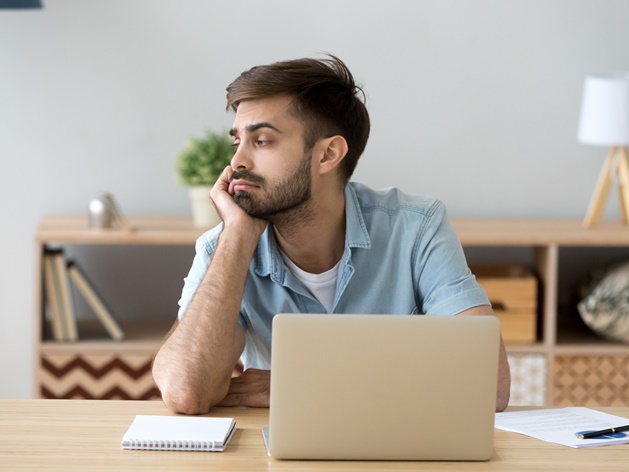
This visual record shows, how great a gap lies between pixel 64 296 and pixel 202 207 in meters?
0.49

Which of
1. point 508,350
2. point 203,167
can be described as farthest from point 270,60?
point 508,350

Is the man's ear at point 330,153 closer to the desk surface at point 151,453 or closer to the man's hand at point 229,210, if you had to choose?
the man's hand at point 229,210

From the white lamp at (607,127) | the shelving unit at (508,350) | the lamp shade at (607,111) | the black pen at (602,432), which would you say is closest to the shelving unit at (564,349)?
the shelving unit at (508,350)

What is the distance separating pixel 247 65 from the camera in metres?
3.16

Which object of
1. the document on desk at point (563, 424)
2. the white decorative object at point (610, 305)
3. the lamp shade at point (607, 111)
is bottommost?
the white decorative object at point (610, 305)

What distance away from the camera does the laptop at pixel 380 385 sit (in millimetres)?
1276

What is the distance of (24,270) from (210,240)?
1.45 meters

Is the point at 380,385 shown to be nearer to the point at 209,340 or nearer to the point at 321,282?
the point at 209,340

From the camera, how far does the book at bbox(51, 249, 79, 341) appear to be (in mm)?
2895

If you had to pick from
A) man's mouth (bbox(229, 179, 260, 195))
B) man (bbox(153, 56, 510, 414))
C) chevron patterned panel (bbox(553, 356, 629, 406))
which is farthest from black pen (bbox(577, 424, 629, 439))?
chevron patterned panel (bbox(553, 356, 629, 406))

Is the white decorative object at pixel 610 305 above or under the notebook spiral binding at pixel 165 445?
under

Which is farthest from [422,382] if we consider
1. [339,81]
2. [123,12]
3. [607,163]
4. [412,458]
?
[123,12]

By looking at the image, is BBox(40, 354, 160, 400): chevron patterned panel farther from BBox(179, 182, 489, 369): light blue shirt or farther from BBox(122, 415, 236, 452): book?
BBox(122, 415, 236, 452): book

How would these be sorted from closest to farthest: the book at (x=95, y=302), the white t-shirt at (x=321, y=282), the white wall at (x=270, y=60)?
1. the white t-shirt at (x=321, y=282)
2. the book at (x=95, y=302)
3. the white wall at (x=270, y=60)
